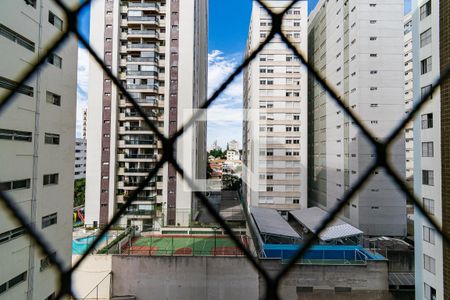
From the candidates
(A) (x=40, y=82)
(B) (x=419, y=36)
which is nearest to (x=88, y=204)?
(A) (x=40, y=82)

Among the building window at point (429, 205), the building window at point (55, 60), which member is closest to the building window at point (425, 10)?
the building window at point (429, 205)

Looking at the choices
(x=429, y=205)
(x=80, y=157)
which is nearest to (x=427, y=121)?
(x=429, y=205)

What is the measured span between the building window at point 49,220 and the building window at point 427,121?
4.48 m

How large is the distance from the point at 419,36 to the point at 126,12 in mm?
7116

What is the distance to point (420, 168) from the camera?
11.0ft

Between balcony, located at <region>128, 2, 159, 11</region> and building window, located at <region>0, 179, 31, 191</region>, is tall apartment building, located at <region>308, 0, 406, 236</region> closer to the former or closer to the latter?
balcony, located at <region>128, 2, 159, 11</region>

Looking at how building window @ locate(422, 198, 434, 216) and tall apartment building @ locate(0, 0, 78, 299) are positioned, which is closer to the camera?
tall apartment building @ locate(0, 0, 78, 299)

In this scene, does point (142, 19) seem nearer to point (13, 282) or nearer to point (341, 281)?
point (13, 282)

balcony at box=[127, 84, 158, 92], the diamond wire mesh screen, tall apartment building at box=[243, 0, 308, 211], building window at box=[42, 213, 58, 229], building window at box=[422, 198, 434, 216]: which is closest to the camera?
the diamond wire mesh screen

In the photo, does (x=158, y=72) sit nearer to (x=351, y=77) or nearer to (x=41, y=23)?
(x=41, y=23)

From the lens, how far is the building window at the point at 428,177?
3.19 m

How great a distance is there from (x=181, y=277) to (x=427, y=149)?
4.05m

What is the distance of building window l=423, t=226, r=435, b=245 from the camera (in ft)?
10.5

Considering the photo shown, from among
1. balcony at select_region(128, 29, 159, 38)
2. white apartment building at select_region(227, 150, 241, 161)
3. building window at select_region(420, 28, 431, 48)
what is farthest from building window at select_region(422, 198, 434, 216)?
white apartment building at select_region(227, 150, 241, 161)
